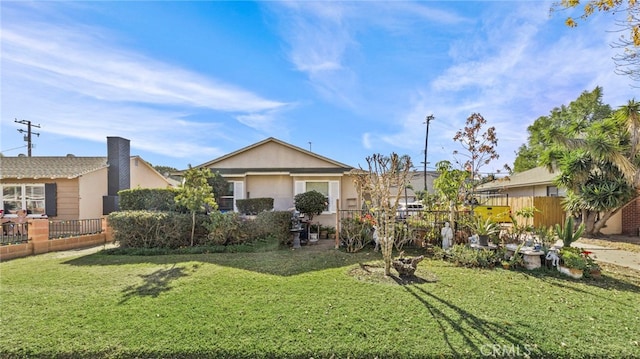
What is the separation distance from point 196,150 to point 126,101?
7.80 m

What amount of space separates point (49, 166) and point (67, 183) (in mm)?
2436

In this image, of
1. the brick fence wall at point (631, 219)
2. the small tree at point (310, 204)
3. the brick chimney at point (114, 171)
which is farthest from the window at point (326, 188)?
the brick fence wall at point (631, 219)

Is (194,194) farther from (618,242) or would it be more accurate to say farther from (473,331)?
(618,242)

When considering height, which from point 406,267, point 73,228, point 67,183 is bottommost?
point 406,267

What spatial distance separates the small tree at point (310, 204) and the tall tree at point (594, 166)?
10372mm

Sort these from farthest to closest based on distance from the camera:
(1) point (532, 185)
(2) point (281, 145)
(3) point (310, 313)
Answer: (1) point (532, 185) → (2) point (281, 145) → (3) point (310, 313)

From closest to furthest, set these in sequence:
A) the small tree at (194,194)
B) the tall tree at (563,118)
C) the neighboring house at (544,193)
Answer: the small tree at (194,194), the neighboring house at (544,193), the tall tree at (563,118)

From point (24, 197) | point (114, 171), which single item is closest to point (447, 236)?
point (114, 171)

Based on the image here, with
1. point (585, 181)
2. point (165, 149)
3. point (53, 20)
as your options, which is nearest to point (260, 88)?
point (53, 20)

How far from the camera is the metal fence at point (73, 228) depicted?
11.0 meters

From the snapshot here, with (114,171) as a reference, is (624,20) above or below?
above

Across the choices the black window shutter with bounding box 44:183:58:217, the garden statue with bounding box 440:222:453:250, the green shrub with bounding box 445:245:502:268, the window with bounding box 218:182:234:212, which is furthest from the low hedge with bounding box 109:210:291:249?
the black window shutter with bounding box 44:183:58:217

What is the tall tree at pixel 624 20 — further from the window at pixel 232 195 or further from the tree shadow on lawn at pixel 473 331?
the window at pixel 232 195

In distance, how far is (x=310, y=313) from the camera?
15.1 ft
